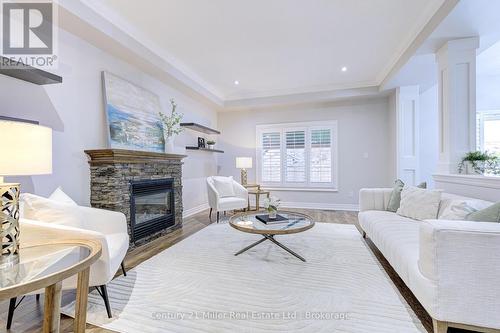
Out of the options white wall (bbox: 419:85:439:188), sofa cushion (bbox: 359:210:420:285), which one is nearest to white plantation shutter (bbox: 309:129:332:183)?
white wall (bbox: 419:85:439:188)

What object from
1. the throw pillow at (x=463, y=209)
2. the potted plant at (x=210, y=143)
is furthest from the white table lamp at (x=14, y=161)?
the potted plant at (x=210, y=143)

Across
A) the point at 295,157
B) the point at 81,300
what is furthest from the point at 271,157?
the point at 81,300

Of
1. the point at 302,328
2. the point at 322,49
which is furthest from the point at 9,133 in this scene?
the point at 322,49

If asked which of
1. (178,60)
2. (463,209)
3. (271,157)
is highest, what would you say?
(178,60)

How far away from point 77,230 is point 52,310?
463mm

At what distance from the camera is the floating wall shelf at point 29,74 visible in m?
2.14

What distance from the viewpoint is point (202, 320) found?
1696mm

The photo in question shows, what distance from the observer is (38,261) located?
1274 millimetres

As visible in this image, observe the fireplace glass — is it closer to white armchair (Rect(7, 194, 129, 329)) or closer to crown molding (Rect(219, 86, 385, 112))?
white armchair (Rect(7, 194, 129, 329))

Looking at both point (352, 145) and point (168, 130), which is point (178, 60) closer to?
point (168, 130)

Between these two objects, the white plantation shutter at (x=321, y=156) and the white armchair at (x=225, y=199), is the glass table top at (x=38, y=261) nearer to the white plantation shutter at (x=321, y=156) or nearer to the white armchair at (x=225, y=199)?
the white armchair at (x=225, y=199)

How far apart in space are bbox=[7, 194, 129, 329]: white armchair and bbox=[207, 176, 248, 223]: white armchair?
2.25m

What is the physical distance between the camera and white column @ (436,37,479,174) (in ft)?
9.81
